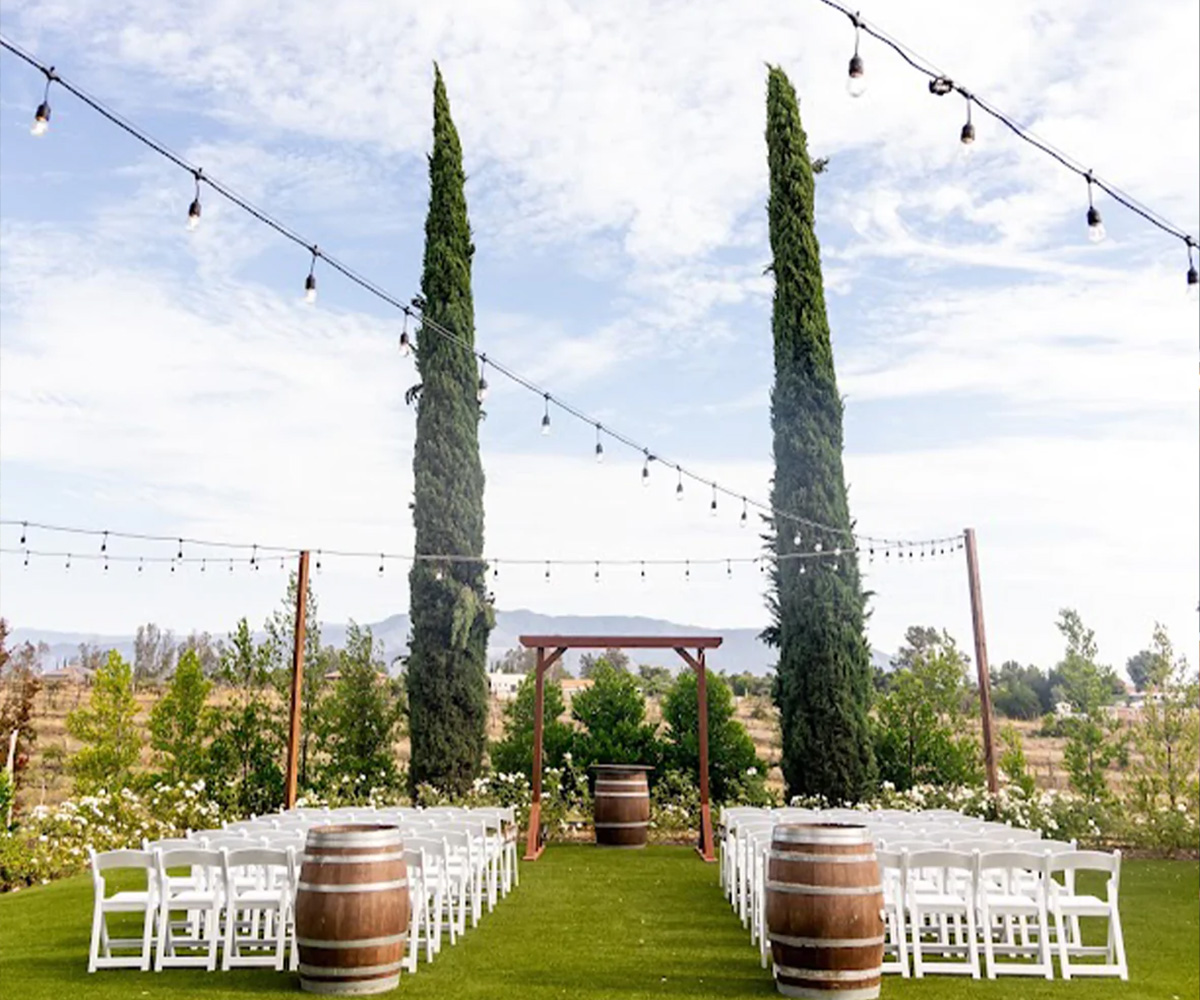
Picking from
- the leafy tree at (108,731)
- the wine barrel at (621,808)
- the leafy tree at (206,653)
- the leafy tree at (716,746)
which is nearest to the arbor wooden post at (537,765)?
the wine barrel at (621,808)

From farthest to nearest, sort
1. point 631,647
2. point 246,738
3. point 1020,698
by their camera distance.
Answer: point 1020,698 < point 246,738 < point 631,647

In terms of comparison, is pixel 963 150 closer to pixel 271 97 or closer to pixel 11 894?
pixel 271 97

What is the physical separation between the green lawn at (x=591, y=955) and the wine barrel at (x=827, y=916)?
0.33 meters

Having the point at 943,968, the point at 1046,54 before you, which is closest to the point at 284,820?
the point at 943,968

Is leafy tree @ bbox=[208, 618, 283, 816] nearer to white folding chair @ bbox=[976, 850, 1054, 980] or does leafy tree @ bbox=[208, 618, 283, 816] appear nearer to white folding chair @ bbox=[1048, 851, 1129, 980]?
white folding chair @ bbox=[976, 850, 1054, 980]

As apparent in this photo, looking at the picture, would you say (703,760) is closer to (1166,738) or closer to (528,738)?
(528,738)

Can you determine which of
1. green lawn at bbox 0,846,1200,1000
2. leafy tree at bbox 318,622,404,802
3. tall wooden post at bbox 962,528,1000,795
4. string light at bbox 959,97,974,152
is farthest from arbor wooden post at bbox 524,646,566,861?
string light at bbox 959,97,974,152

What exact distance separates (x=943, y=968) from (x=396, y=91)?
7.14 metres

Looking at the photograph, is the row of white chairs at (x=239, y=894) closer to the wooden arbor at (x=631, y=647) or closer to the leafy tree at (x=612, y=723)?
the wooden arbor at (x=631, y=647)

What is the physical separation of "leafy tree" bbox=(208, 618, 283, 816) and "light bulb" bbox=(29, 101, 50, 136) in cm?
1102

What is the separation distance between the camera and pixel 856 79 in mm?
5000

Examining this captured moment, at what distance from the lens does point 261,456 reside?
43.0 feet

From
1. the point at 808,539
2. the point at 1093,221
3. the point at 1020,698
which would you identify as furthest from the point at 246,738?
the point at 1020,698

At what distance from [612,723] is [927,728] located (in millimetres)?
4293
